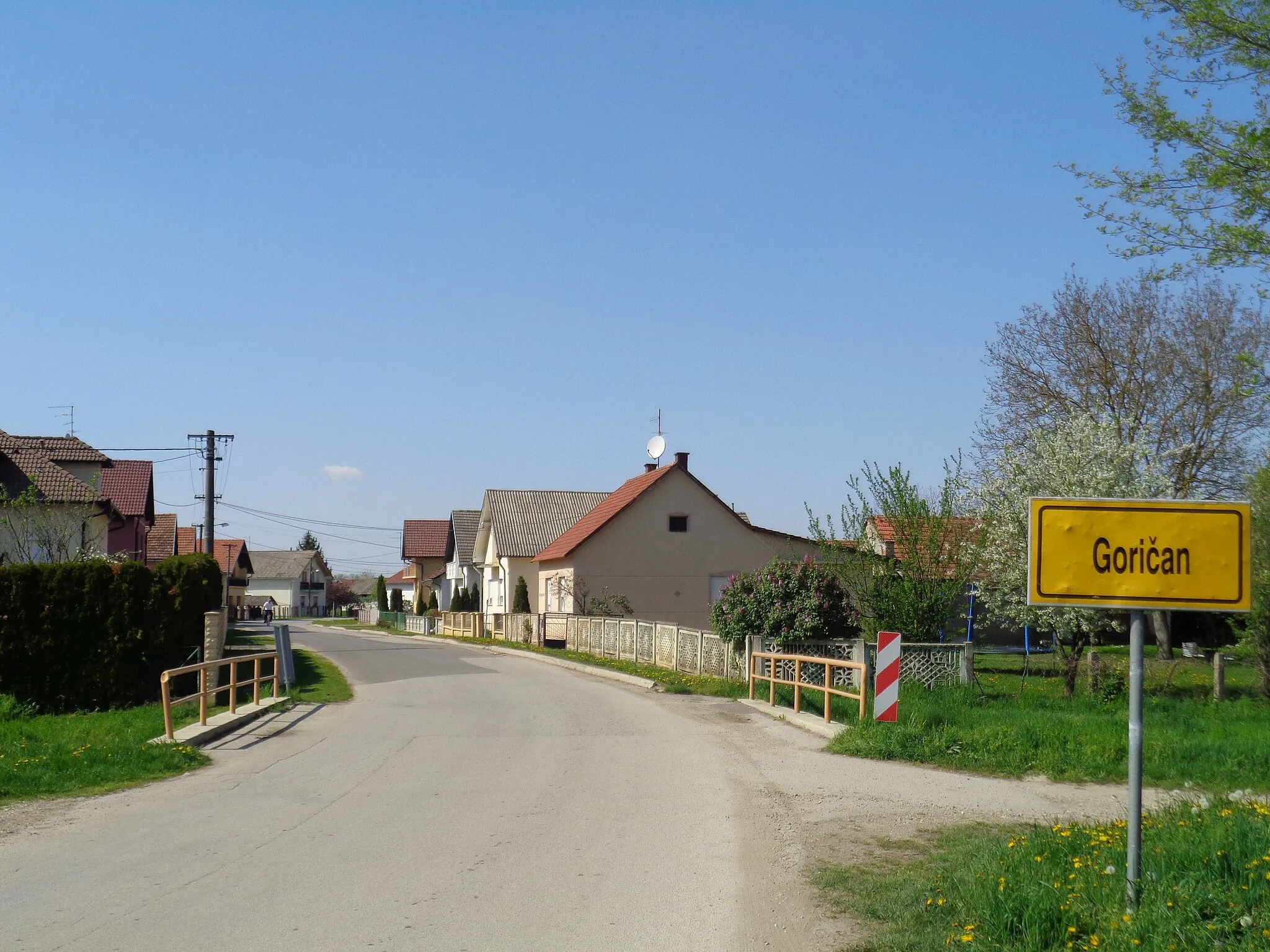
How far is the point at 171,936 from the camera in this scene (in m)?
6.37

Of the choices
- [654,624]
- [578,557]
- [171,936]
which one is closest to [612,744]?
[171,936]

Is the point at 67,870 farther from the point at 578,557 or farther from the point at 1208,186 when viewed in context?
the point at 578,557

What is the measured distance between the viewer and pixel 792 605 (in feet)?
70.2

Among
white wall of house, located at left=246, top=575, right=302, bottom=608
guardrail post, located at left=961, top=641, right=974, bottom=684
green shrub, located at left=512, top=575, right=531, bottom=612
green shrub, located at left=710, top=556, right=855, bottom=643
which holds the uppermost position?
green shrub, located at left=710, top=556, right=855, bottom=643

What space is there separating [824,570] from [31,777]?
13972 millimetres

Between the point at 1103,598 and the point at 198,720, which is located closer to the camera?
the point at 1103,598

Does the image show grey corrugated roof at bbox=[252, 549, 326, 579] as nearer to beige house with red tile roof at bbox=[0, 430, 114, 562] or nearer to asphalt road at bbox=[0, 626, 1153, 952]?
beige house with red tile roof at bbox=[0, 430, 114, 562]

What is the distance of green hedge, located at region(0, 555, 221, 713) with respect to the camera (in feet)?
68.3

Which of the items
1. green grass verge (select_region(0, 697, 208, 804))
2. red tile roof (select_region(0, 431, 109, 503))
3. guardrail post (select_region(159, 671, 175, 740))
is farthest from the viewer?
red tile roof (select_region(0, 431, 109, 503))

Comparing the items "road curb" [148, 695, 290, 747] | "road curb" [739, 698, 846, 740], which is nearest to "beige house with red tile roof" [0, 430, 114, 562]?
"road curb" [148, 695, 290, 747]

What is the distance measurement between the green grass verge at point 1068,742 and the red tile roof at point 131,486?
4211 centimetres

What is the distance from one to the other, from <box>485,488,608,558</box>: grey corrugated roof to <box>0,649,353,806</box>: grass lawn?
3318 cm

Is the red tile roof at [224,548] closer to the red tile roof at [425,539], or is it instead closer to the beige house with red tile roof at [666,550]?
the red tile roof at [425,539]

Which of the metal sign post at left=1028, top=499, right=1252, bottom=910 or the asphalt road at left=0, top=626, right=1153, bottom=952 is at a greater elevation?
the metal sign post at left=1028, top=499, right=1252, bottom=910
